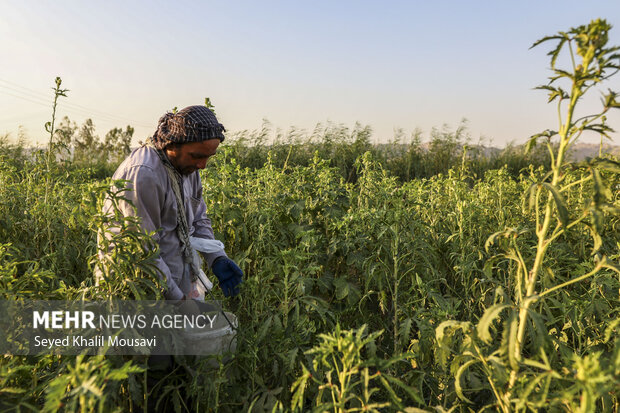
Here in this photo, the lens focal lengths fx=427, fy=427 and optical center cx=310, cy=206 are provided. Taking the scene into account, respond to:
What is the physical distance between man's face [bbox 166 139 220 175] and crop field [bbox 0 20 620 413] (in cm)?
48

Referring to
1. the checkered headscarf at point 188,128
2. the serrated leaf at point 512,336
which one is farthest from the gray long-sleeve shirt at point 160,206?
the serrated leaf at point 512,336

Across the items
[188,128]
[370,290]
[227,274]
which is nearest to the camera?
[188,128]

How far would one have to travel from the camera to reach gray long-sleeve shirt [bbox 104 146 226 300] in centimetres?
206

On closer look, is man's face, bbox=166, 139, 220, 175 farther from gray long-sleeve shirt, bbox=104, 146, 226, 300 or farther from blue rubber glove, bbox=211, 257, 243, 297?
blue rubber glove, bbox=211, 257, 243, 297

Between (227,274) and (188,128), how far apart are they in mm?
865

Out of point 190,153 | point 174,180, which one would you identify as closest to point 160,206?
point 174,180

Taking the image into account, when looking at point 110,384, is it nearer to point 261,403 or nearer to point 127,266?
point 127,266

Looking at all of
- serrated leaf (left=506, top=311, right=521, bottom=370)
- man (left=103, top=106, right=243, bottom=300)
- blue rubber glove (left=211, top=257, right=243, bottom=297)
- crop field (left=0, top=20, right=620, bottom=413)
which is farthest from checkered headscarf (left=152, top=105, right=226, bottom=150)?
serrated leaf (left=506, top=311, right=521, bottom=370)

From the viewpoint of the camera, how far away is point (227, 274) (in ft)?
8.21

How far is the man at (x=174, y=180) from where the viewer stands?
212 cm

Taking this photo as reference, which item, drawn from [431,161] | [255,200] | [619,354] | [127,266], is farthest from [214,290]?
[431,161]

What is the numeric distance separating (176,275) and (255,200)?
4.09 ft

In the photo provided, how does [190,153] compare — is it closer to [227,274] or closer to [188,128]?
[188,128]

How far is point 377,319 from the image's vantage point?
285 cm
